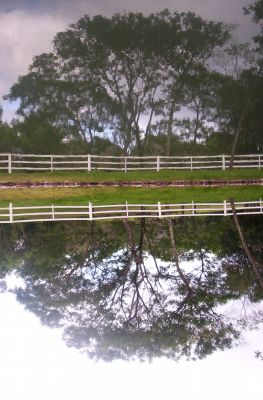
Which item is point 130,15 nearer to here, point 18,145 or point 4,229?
point 18,145

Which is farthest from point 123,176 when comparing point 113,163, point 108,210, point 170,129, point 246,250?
point 170,129

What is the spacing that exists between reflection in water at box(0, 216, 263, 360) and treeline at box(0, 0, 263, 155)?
11.2 meters

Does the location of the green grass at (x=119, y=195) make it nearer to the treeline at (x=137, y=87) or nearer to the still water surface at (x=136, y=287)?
the still water surface at (x=136, y=287)

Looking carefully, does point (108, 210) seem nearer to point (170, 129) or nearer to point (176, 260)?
point (176, 260)

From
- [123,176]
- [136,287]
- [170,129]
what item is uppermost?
[170,129]

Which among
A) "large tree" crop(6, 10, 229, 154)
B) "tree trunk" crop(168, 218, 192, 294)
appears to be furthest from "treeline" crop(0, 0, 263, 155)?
"tree trunk" crop(168, 218, 192, 294)

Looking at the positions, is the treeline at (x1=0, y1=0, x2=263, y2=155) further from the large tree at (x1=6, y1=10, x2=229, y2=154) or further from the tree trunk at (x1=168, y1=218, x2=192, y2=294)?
the tree trunk at (x1=168, y1=218, x2=192, y2=294)

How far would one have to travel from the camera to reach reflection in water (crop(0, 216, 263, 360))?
44.3 feet

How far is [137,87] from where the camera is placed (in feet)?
88.8

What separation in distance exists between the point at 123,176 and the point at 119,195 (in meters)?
2.17

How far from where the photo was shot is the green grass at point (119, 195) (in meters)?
18.8

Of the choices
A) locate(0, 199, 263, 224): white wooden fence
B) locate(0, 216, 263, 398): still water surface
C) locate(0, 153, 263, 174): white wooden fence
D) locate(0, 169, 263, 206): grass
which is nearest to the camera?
locate(0, 216, 263, 398): still water surface

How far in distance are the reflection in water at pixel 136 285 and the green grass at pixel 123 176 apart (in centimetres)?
350

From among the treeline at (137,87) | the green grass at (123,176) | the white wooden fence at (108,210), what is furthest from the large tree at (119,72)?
the white wooden fence at (108,210)
